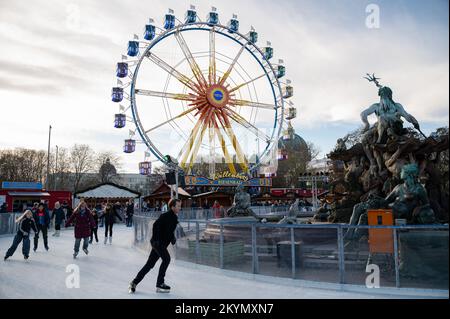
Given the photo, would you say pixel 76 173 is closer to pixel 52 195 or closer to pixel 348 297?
pixel 52 195

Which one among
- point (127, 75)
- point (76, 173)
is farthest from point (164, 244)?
point (76, 173)

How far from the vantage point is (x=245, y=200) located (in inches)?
797

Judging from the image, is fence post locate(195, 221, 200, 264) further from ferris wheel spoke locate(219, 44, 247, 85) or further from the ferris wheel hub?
ferris wheel spoke locate(219, 44, 247, 85)

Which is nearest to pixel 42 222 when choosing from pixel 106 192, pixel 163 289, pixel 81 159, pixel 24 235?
pixel 24 235

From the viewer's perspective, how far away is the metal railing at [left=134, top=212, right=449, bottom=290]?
6.43 m

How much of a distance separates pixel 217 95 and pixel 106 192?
1352 centimetres

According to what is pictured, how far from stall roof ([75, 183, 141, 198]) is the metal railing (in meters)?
26.8

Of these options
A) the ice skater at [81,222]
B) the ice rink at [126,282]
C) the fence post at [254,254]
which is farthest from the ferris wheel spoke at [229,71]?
the fence post at [254,254]

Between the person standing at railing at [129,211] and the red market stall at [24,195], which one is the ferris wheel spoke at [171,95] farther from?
the red market stall at [24,195]

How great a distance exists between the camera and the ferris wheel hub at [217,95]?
2972 centimetres

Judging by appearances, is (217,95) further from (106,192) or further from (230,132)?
(106,192)

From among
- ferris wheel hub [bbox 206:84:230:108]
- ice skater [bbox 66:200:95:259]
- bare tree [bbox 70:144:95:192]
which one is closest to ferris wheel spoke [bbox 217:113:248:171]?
ferris wheel hub [bbox 206:84:230:108]

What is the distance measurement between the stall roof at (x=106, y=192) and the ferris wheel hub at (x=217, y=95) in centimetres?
1169
